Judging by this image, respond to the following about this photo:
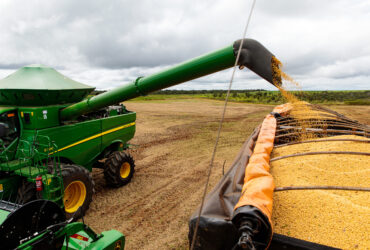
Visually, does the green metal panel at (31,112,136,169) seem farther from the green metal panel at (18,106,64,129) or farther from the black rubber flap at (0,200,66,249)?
the black rubber flap at (0,200,66,249)

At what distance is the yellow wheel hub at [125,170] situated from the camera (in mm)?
6572

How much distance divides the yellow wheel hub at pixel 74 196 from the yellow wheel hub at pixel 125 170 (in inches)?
61.3

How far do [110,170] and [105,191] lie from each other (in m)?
0.58

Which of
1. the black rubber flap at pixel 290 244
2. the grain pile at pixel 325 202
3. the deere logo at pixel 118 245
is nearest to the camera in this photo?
the black rubber flap at pixel 290 244

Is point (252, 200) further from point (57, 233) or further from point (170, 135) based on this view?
point (170, 135)

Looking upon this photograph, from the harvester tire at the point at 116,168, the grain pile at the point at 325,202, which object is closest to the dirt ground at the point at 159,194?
the harvester tire at the point at 116,168

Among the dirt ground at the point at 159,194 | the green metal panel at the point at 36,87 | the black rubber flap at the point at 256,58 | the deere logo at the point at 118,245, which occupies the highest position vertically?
the black rubber flap at the point at 256,58

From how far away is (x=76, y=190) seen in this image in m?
5.03

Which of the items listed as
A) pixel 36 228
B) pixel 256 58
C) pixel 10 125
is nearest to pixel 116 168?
pixel 10 125

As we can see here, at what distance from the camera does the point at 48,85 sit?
502 cm

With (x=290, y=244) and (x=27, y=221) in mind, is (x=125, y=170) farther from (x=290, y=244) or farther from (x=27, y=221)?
(x=290, y=244)

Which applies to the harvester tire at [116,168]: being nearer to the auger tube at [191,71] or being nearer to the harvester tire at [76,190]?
the harvester tire at [76,190]

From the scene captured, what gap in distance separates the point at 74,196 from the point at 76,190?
14 centimetres

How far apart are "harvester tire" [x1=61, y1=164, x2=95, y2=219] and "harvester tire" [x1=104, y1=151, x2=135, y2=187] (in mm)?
1096
